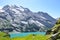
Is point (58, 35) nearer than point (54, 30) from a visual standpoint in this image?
Yes

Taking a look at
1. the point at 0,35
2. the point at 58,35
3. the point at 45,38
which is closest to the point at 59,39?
the point at 58,35

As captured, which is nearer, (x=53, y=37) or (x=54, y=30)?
(x=53, y=37)

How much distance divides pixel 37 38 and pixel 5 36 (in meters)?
4.66

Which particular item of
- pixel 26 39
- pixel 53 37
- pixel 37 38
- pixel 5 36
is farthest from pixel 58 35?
pixel 5 36

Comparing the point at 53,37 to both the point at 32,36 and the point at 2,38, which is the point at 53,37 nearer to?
the point at 32,36

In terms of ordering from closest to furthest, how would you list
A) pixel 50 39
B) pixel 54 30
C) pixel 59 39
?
pixel 59 39 → pixel 50 39 → pixel 54 30

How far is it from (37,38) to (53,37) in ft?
7.31

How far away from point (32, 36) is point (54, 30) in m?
3.82

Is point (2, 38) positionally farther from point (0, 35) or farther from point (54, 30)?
point (54, 30)

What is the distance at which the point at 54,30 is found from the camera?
1037 inches

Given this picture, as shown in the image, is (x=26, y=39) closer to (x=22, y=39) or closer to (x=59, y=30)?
Result: (x=22, y=39)

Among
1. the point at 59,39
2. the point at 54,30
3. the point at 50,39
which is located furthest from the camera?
the point at 54,30

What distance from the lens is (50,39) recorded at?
23750mm

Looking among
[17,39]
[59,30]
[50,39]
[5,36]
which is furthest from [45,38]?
[5,36]
